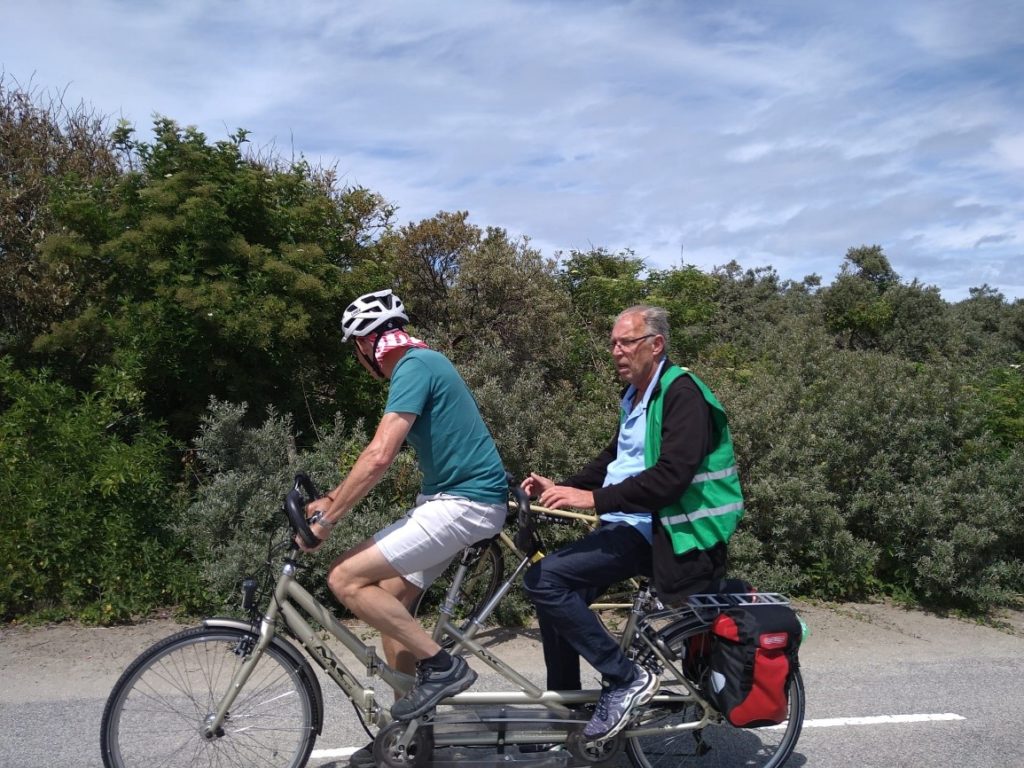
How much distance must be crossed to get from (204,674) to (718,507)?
2294 millimetres

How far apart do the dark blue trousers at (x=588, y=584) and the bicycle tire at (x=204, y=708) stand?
1065mm

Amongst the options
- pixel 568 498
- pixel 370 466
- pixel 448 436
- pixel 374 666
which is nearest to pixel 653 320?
pixel 568 498

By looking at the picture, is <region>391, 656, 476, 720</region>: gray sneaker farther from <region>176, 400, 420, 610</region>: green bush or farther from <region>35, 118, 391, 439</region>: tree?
<region>35, 118, 391, 439</region>: tree

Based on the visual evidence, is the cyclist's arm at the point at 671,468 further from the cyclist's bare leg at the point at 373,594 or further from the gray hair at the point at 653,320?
the cyclist's bare leg at the point at 373,594

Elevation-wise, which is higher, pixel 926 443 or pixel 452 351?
pixel 452 351

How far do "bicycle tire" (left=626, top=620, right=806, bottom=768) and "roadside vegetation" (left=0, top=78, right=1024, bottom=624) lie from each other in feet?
8.10

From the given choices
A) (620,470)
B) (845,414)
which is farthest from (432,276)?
(620,470)

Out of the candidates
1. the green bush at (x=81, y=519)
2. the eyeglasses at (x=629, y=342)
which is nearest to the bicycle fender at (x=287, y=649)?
the eyeglasses at (x=629, y=342)

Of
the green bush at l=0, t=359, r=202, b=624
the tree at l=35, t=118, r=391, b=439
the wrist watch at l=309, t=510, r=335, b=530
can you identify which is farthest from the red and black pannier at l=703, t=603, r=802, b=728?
the tree at l=35, t=118, r=391, b=439

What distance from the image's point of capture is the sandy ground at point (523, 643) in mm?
5328

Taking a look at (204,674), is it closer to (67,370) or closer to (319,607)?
(319,607)

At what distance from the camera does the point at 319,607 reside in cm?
381

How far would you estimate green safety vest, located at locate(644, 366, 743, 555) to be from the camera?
3816 mm

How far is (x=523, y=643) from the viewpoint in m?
5.96
